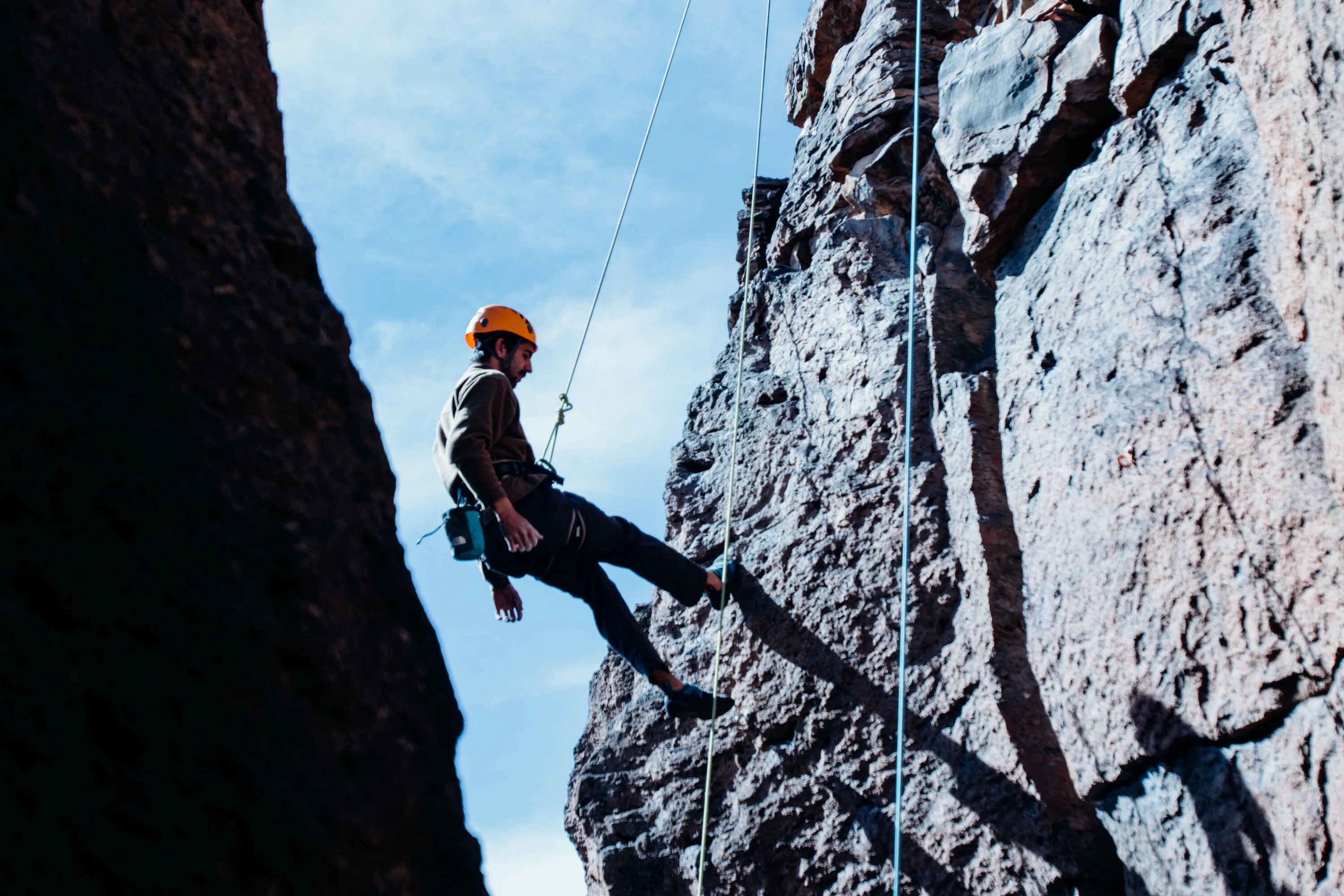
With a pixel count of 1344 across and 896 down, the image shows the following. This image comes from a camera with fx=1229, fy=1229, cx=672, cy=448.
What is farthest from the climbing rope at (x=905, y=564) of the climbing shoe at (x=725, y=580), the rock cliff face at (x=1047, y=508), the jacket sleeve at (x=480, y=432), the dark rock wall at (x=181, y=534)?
the dark rock wall at (x=181, y=534)

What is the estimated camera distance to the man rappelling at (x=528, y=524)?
202 inches

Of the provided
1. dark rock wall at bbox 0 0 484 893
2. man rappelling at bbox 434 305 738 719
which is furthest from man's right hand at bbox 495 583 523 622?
dark rock wall at bbox 0 0 484 893

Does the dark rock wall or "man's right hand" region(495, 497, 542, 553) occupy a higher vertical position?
"man's right hand" region(495, 497, 542, 553)

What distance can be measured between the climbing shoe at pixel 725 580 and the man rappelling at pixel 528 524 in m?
0.02

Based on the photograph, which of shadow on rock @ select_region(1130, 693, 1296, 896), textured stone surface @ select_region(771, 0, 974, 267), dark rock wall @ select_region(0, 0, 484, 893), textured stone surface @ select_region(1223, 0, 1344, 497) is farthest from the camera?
textured stone surface @ select_region(771, 0, 974, 267)

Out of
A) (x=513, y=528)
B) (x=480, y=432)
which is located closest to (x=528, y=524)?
(x=513, y=528)

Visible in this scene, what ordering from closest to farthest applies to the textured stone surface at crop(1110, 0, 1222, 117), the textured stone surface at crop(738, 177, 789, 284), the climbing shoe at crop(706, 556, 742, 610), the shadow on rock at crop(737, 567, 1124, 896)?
the shadow on rock at crop(737, 567, 1124, 896), the textured stone surface at crop(1110, 0, 1222, 117), the climbing shoe at crop(706, 556, 742, 610), the textured stone surface at crop(738, 177, 789, 284)

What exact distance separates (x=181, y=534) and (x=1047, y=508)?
12.4ft

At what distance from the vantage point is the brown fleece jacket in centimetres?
508

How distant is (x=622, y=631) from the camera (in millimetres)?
5660

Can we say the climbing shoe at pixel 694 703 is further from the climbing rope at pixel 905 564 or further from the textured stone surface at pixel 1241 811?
the textured stone surface at pixel 1241 811

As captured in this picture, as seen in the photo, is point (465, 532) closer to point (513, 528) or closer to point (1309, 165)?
point (513, 528)

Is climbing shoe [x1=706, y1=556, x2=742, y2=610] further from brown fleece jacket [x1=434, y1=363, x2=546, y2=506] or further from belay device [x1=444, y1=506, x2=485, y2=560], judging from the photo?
belay device [x1=444, y1=506, x2=485, y2=560]

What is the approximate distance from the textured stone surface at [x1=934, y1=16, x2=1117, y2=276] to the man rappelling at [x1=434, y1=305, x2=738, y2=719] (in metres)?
2.20
